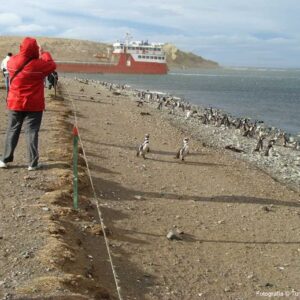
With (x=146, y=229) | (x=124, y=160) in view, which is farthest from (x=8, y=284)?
(x=124, y=160)

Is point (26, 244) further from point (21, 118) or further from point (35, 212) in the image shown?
point (21, 118)

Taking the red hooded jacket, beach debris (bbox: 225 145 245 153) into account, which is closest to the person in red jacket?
the red hooded jacket

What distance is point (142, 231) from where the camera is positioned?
7020 mm

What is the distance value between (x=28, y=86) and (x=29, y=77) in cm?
14

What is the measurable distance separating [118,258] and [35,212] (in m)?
1.33

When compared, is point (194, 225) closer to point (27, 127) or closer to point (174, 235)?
point (174, 235)

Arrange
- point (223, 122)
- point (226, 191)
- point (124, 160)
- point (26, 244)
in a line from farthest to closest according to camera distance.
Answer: point (223, 122) < point (124, 160) < point (226, 191) < point (26, 244)

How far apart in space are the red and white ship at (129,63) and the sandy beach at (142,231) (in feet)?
310

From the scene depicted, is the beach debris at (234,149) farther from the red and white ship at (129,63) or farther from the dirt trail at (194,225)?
the red and white ship at (129,63)

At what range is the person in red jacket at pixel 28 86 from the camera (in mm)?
7590

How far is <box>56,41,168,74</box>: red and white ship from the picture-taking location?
340 ft

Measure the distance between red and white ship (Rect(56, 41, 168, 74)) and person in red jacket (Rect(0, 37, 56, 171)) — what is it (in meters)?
96.9

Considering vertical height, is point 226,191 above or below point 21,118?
below

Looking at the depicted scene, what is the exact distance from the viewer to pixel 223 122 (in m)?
26.9
